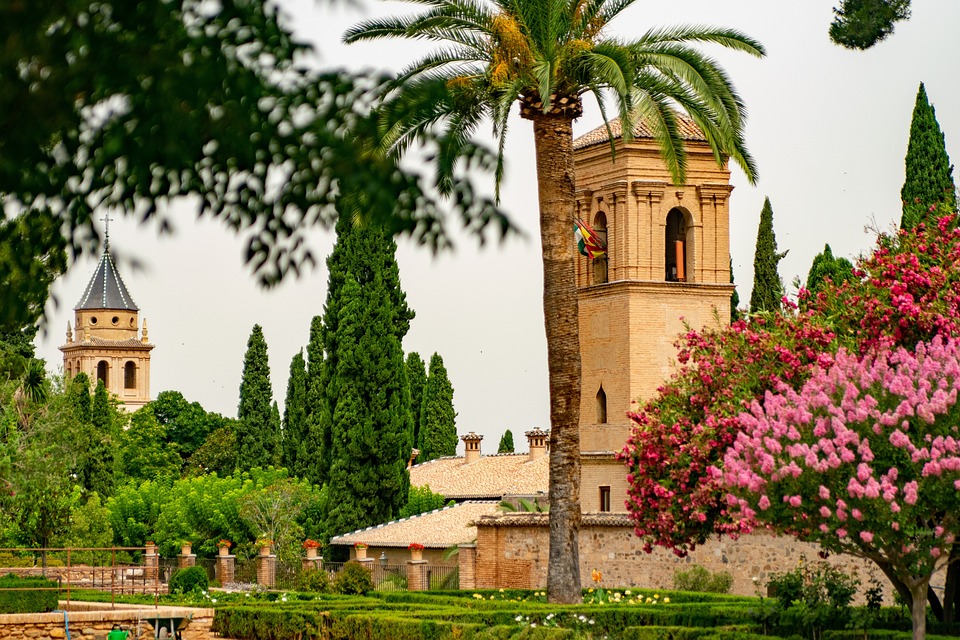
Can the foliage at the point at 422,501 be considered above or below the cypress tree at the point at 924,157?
below

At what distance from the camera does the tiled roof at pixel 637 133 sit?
3772 cm

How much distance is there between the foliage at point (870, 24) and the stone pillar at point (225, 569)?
82.0 ft

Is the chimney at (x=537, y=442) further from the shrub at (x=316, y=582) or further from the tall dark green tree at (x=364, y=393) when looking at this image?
the shrub at (x=316, y=582)

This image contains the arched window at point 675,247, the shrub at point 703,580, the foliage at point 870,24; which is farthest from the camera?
the arched window at point 675,247

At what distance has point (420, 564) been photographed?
120ft

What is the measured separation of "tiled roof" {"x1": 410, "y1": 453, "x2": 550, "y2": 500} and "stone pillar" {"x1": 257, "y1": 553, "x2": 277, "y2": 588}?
1216cm

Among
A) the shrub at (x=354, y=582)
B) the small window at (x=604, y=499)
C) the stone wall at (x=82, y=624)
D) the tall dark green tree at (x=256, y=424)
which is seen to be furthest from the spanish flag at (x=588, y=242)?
the tall dark green tree at (x=256, y=424)

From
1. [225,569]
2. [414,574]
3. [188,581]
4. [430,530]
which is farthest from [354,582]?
[225,569]

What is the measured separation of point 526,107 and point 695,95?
2696mm

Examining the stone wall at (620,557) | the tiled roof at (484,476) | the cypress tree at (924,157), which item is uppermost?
the cypress tree at (924,157)

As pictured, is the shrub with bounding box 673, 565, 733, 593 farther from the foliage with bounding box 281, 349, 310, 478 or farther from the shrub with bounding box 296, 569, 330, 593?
the foliage with bounding box 281, 349, 310, 478

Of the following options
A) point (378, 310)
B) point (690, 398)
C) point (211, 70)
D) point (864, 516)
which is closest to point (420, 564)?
point (378, 310)

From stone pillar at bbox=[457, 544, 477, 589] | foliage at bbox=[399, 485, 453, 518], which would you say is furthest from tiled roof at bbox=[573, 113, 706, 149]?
foliage at bbox=[399, 485, 453, 518]

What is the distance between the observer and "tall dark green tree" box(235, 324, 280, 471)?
72688mm
